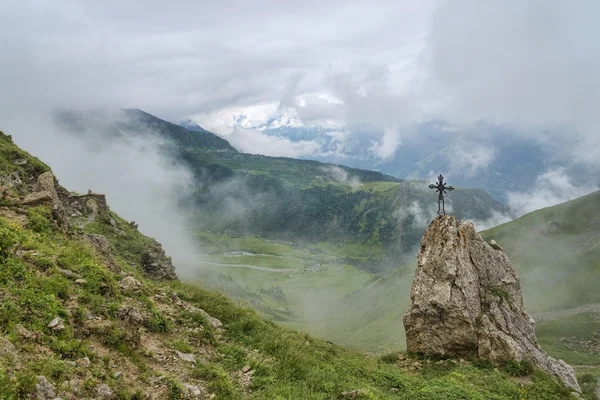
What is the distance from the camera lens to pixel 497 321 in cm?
2712

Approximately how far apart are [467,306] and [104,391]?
25731mm

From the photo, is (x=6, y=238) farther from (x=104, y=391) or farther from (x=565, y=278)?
(x=565, y=278)

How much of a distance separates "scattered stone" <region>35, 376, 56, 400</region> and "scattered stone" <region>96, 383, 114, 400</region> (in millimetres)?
1242

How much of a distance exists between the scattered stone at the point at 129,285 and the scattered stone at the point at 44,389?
7.36m

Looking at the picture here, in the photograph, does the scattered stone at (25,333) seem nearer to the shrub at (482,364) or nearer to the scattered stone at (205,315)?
the scattered stone at (205,315)

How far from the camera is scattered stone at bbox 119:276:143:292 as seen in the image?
629 inches

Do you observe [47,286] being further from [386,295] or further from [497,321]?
[386,295]

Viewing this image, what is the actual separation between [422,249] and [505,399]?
A: 14.7m

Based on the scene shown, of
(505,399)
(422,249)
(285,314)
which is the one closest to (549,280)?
(285,314)

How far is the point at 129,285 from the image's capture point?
16375mm

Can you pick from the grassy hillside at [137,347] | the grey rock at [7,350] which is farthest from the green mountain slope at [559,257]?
the grey rock at [7,350]

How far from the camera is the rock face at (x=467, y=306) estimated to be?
25859 mm

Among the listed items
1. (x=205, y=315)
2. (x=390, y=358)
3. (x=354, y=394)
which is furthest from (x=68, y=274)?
(x=390, y=358)

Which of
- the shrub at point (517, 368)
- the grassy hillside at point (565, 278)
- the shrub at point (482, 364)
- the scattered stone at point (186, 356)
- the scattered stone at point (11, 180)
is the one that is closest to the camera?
the scattered stone at point (186, 356)
